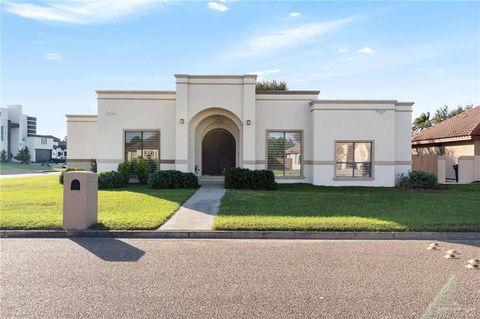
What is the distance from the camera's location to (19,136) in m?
60.4

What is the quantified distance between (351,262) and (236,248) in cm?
215

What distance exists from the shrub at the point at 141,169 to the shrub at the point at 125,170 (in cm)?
29

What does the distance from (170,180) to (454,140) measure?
1850cm

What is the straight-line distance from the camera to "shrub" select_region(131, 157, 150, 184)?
18250 millimetres

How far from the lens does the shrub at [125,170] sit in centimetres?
1777

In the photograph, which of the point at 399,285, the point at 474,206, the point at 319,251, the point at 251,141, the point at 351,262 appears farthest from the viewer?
the point at 251,141

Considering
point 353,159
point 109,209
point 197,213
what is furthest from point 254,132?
point 109,209

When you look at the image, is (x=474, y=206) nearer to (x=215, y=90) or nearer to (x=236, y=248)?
(x=236, y=248)

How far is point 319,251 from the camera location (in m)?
7.01

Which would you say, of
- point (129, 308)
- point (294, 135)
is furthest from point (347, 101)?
point (129, 308)

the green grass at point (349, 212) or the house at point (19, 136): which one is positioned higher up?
the house at point (19, 136)

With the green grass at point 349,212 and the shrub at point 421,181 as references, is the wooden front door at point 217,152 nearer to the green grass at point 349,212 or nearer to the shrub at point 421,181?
the green grass at point 349,212

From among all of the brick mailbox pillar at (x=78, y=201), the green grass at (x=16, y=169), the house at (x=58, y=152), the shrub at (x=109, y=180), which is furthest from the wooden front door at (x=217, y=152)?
the house at (x=58, y=152)

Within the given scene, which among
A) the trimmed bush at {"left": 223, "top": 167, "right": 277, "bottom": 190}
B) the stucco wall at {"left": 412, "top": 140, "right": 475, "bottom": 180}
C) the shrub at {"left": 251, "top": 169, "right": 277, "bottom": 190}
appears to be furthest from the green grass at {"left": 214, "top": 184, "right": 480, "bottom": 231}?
the stucco wall at {"left": 412, "top": 140, "right": 475, "bottom": 180}
